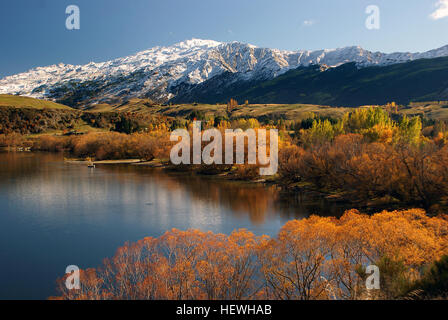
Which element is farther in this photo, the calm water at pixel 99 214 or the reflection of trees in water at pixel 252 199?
the reflection of trees in water at pixel 252 199

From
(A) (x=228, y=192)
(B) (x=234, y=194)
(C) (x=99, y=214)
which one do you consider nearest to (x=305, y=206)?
(B) (x=234, y=194)

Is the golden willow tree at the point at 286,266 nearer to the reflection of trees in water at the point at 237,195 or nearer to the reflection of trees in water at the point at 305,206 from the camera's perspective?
the reflection of trees in water at the point at 237,195

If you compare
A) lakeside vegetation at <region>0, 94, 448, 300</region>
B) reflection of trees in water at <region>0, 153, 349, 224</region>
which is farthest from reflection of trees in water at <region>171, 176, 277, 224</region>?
lakeside vegetation at <region>0, 94, 448, 300</region>

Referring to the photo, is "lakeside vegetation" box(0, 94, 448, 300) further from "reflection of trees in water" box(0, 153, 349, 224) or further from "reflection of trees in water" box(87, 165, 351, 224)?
"reflection of trees in water" box(0, 153, 349, 224)

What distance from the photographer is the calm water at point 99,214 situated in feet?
90.4

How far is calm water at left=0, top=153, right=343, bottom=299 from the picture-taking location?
Result: 1085 inches

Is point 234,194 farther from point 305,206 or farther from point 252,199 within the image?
point 305,206

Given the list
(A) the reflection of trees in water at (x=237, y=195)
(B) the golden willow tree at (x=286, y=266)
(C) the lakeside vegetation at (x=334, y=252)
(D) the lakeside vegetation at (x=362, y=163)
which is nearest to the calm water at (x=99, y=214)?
(A) the reflection of trees in water at (x=237, y=195)

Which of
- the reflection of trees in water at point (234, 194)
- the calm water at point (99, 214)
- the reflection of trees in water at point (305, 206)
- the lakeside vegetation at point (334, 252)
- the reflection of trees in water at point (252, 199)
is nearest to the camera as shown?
the lakeside vegetation at point (334, 252)

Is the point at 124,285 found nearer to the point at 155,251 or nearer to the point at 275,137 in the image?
the point at 155,251

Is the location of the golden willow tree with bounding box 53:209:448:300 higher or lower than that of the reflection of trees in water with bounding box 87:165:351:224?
higher

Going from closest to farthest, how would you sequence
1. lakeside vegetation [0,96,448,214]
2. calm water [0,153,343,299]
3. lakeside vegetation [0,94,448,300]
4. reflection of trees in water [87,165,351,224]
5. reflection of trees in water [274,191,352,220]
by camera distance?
lakeside vegetation [0,94,448,300] < calm water [0,153,343,299] < lakeside vegetation [0,96,448,214] < reflection of trees in water [274,191,352,220] < reflection of trees in water [87,165,351,224]

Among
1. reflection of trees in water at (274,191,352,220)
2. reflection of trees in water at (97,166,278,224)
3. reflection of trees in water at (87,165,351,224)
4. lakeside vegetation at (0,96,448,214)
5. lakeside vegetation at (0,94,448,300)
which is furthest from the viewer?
reflection of trees in water at (97,166,278,224)

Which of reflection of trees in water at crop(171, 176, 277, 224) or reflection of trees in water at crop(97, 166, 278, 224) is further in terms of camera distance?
reflection of trees in water at crop(97, 166, 278, 224)
